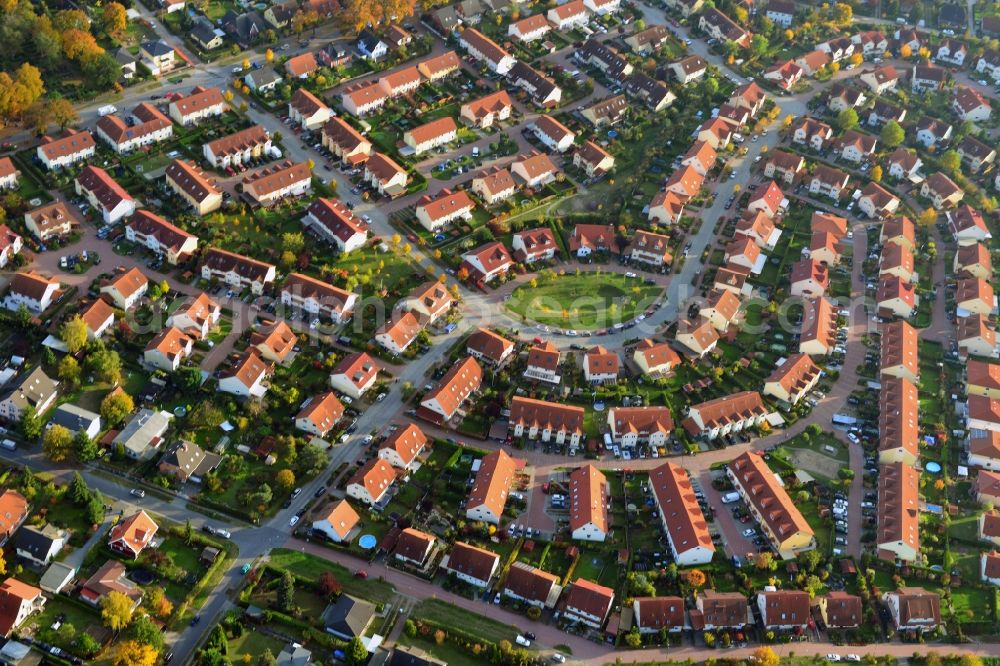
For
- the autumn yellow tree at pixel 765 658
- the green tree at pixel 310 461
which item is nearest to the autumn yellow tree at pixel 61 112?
the green tree at pixel 310 461

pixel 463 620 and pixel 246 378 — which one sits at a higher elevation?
pixel 246 378

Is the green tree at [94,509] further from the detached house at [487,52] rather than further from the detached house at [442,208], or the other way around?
the detached house at [487,52]

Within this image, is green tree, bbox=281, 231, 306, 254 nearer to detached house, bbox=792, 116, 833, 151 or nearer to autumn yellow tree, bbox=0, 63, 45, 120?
autumn yellow tree, bbox=0, 63, 45, 120

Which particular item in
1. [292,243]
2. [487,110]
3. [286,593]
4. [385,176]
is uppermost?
[487,110]

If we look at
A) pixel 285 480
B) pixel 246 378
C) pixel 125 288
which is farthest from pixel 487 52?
pixel 285 480

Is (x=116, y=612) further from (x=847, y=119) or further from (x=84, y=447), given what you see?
(x=847, y=119)
